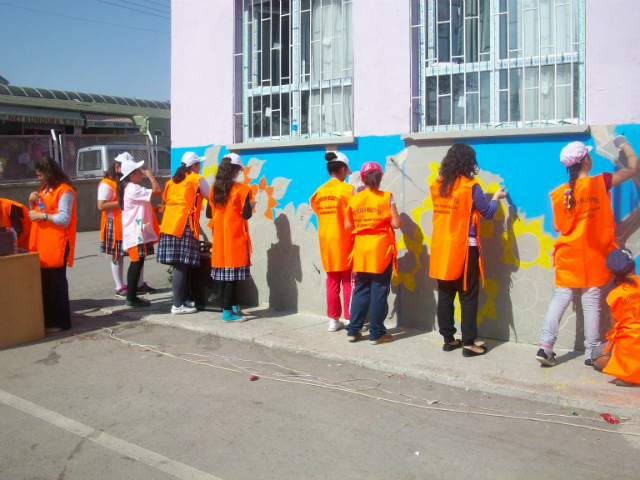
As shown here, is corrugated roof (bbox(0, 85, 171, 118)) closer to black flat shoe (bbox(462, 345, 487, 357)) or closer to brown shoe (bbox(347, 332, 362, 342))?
brown shoe (bbox(347, 332, 362, 342))

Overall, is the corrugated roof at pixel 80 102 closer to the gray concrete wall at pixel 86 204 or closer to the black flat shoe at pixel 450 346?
the gray concrete wall at pixel 86 204

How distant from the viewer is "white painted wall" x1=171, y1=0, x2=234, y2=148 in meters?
7.73

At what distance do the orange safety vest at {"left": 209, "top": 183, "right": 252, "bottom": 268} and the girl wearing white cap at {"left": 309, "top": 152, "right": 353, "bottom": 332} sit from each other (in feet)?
3.01

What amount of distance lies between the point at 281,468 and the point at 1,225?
4.55 metres

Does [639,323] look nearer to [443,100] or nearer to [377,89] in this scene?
[443,100]

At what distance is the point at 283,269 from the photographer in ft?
24.1

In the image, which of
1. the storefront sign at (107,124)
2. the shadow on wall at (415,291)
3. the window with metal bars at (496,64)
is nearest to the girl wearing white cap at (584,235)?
the window with metal bars at (496,64)

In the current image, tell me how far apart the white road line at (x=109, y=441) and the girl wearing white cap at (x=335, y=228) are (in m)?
2.85

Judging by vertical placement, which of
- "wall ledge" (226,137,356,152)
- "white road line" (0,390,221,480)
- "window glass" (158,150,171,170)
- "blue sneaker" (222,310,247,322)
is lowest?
"white road line" (0,390,221,480)

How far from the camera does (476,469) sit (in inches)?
135

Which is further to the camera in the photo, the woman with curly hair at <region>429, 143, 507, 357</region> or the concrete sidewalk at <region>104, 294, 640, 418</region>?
the woman with curly hair at <region>429, 143, 507, 357</region>

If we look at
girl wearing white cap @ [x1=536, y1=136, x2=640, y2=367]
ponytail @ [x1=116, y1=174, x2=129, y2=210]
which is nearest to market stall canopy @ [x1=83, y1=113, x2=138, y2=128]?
ponytail @ [x1=116, y1=174, x2=129, y2=210]

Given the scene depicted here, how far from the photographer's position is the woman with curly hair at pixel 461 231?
17.0 feet

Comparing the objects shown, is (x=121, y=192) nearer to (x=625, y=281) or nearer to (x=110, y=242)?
(x=110, y=242)
